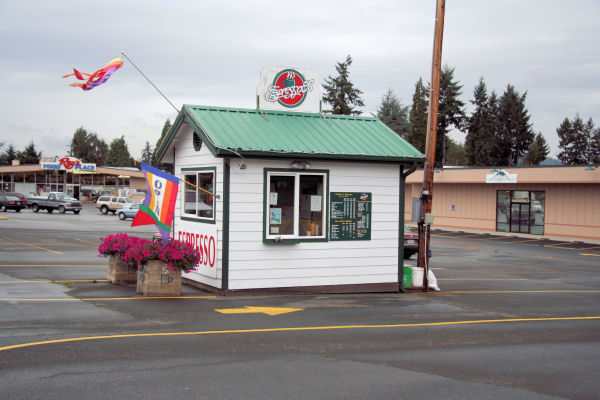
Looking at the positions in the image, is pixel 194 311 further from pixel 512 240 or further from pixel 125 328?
pixel 512 240

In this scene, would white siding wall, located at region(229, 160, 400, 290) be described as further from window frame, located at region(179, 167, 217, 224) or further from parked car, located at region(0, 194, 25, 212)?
parked car, located at region(0, 194, 25, 212)

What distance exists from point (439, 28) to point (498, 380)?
10054mm

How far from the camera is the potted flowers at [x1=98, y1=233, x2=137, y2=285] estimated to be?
1255cm

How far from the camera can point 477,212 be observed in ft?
135

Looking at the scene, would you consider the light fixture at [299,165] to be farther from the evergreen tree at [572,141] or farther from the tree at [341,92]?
the evergreen tree at [572,141]

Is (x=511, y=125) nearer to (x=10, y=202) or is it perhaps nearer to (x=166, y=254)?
(x=10, y=202)

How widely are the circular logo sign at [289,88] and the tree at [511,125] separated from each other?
67.0 metres

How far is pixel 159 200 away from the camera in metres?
11.8

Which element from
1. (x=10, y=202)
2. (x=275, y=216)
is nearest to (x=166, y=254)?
(x=275, y=216)

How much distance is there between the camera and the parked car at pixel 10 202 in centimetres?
4994

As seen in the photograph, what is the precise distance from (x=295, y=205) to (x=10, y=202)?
147 feet

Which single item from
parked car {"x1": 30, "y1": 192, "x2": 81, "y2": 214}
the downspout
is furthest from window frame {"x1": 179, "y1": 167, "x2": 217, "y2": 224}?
parked car {"x1": 30, "y1": 192, "x2": 81, "y2": 214}

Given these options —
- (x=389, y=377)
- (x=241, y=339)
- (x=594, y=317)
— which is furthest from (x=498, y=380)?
(x=594, y=317)

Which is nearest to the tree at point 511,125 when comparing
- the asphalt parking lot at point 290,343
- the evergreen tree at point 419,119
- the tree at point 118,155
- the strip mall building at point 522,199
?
the evergreen tree at point 419,119
